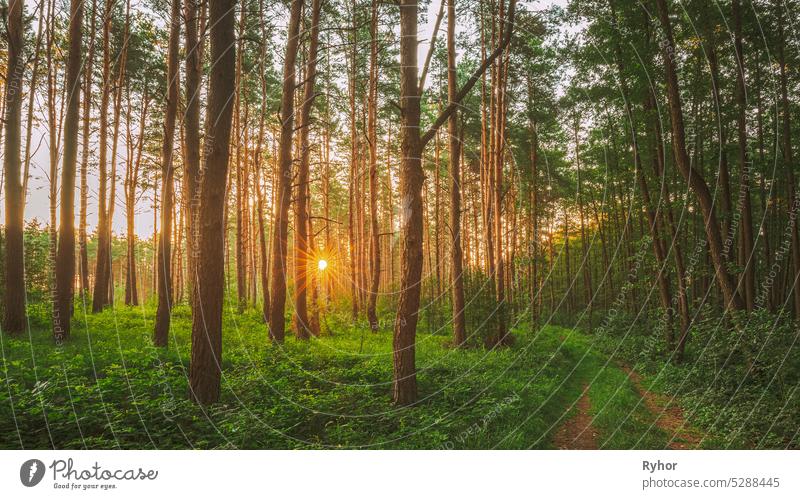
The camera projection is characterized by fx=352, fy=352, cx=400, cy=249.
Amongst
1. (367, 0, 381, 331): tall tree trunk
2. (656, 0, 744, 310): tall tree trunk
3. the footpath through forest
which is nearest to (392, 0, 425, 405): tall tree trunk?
the footpath through forest

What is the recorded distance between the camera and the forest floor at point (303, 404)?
4.24 metres

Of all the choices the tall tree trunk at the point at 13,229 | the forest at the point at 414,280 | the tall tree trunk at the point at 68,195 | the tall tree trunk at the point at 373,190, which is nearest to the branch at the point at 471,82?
the forest at the point at 414,280

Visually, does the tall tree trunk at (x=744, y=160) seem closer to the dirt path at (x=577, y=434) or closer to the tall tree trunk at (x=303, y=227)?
the dirt path at (x=577, y=434)

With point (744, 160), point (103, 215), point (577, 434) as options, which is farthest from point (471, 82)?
point (103, 215)

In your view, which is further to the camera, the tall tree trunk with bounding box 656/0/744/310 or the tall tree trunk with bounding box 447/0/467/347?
the tall tree trunk with bounding box 447/0/467/347

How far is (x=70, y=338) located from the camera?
8.79 meters

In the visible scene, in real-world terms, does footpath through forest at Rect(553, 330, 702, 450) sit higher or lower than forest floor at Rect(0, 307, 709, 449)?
lower

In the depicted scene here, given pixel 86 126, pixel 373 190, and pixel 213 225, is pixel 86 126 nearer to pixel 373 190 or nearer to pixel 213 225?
pixel 373 190

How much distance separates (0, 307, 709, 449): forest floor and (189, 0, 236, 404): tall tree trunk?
1.65 ft

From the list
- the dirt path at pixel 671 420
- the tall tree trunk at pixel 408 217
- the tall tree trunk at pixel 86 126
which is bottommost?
the dirt path at pixel 671 420

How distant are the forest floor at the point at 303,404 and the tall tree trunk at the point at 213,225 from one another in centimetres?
50

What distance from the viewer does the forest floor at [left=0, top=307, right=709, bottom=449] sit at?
4.24 m

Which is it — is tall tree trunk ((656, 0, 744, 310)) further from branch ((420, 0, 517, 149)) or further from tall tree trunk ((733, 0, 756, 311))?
branch ((420, 0, 517, 149))
